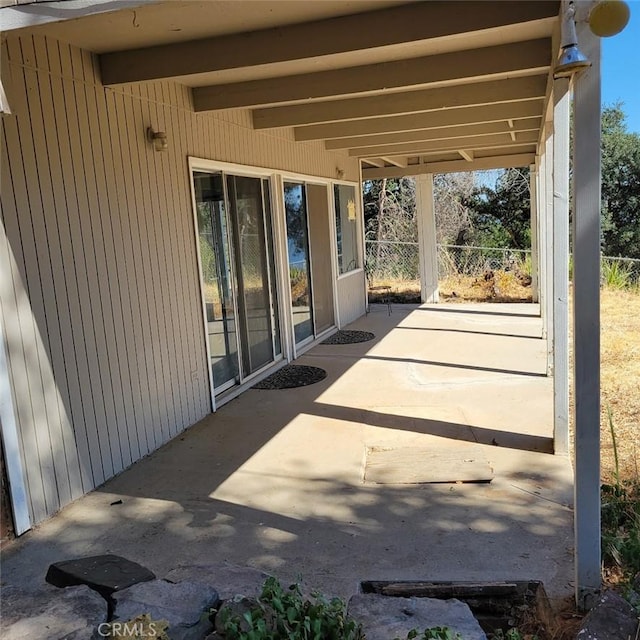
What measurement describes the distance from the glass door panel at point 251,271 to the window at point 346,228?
110 inches

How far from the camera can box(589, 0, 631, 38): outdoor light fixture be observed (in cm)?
188

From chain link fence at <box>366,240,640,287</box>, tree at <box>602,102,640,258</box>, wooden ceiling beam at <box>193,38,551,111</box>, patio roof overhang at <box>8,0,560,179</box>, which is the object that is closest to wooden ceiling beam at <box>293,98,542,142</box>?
patio roof overhang at <box>8,0,560,179</box>

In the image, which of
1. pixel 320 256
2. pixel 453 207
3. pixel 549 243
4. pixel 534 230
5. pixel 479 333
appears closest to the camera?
pixel 549 243

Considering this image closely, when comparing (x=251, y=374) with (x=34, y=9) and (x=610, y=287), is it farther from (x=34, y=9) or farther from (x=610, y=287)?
(x=610, y=287)

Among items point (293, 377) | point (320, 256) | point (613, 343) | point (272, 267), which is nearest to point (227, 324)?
point (293, 377)

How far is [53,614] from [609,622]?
6.29 ft

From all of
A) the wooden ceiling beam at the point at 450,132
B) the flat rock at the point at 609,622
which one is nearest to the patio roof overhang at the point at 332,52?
the wooden ceiling beam at the point at 450,132

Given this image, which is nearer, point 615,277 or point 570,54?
point 570,54

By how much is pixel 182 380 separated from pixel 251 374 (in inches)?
52.0

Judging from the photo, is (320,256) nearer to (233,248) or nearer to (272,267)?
(272,267)

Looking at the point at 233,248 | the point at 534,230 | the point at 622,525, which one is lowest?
the point at 622,525

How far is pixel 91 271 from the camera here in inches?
136

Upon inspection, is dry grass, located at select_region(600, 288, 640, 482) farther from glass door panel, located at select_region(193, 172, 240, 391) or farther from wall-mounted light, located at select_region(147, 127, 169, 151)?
wall-mounted light, located at select_region(147, 127, 169, 151)

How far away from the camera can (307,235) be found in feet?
24.3
